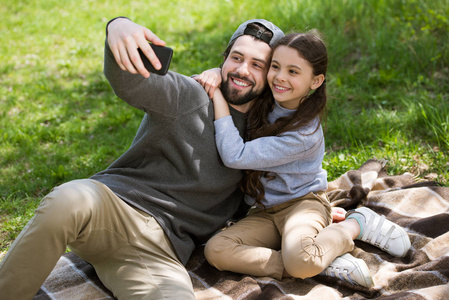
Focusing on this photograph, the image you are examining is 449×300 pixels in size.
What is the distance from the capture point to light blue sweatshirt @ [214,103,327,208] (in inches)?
115

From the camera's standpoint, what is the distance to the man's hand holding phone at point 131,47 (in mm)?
2227

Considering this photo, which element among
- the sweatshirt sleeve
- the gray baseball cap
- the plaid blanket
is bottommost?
the plaid blanket

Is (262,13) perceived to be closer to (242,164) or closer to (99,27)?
(99,27)

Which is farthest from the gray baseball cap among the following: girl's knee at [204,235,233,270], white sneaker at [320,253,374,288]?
white sneaker at [320,253,374,288]

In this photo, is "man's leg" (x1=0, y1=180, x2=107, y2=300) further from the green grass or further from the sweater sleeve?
the green grass

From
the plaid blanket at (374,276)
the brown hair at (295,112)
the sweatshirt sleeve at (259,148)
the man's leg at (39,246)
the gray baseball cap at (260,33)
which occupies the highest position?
the gray baseball cap at (260,33)

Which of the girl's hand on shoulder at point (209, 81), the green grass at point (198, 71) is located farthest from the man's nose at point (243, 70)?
the green grass at point (198, 71)

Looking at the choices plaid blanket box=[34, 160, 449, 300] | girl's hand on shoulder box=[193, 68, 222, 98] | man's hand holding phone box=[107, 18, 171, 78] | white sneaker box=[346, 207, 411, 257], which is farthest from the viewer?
white sneaker box=[346, 207, 411, 257]

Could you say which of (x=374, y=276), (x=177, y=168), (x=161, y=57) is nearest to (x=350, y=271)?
(x=374, y=276)

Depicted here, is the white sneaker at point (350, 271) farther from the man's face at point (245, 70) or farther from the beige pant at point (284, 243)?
the man's face at point (245, 70)

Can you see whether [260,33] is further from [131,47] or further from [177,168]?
[131,47]

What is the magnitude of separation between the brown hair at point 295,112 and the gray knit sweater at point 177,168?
0.22m

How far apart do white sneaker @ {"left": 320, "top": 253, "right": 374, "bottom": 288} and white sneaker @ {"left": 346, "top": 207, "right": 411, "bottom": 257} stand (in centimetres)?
31

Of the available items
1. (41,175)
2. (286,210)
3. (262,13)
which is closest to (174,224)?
(286,210)
